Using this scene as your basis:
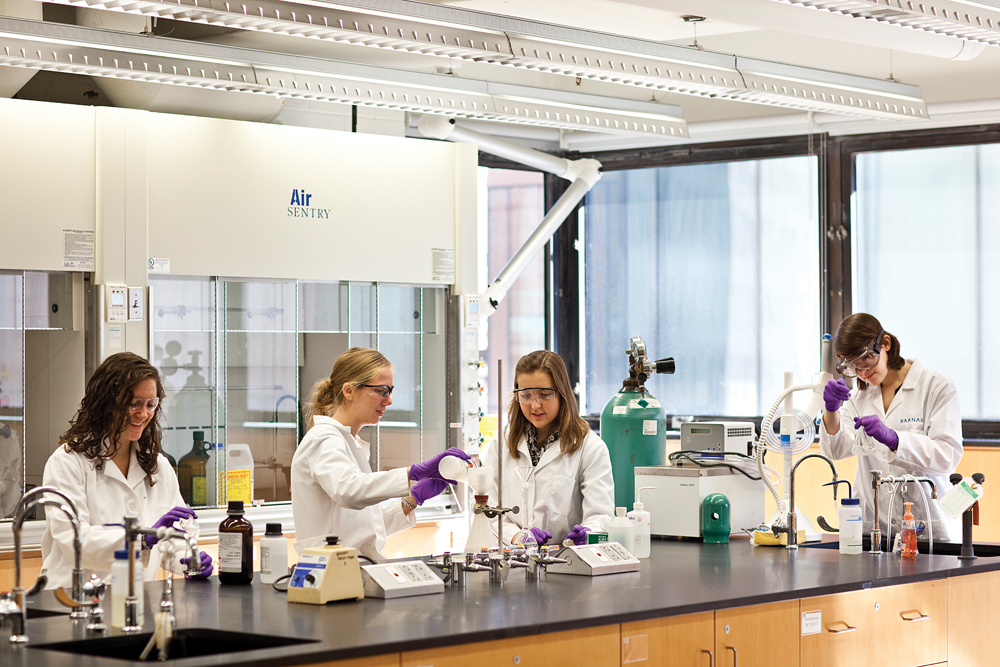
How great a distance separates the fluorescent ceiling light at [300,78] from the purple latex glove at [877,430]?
179 cm

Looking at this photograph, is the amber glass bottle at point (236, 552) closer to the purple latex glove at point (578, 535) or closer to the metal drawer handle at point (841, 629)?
the purple latex glove at point (578, 535)

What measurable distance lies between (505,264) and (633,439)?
8.19 ft

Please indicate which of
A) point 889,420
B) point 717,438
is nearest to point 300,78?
point 717,438

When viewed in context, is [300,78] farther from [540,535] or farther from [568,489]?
[540,535]

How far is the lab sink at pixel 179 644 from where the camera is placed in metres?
2.25

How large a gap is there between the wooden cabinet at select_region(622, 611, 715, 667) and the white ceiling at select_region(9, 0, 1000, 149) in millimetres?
1972

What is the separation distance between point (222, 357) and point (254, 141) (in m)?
0.88

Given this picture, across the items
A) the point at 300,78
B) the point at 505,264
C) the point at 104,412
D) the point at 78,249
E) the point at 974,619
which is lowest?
the point at 974,619

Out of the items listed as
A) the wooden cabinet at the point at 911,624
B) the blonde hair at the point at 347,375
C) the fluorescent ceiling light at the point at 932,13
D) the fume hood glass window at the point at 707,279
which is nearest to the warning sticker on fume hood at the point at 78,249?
the blonde hair at the point at 347,375

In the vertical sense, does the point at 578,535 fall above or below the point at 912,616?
above

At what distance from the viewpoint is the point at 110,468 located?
3.13m

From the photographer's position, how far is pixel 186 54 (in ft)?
12.8

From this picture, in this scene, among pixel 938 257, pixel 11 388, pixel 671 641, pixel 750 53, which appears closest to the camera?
pixel 671 641

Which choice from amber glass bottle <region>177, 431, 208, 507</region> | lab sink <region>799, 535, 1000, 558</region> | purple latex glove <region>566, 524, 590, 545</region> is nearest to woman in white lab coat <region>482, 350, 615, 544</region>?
purple latex glove <region>566, 524, 590, 545</region>
